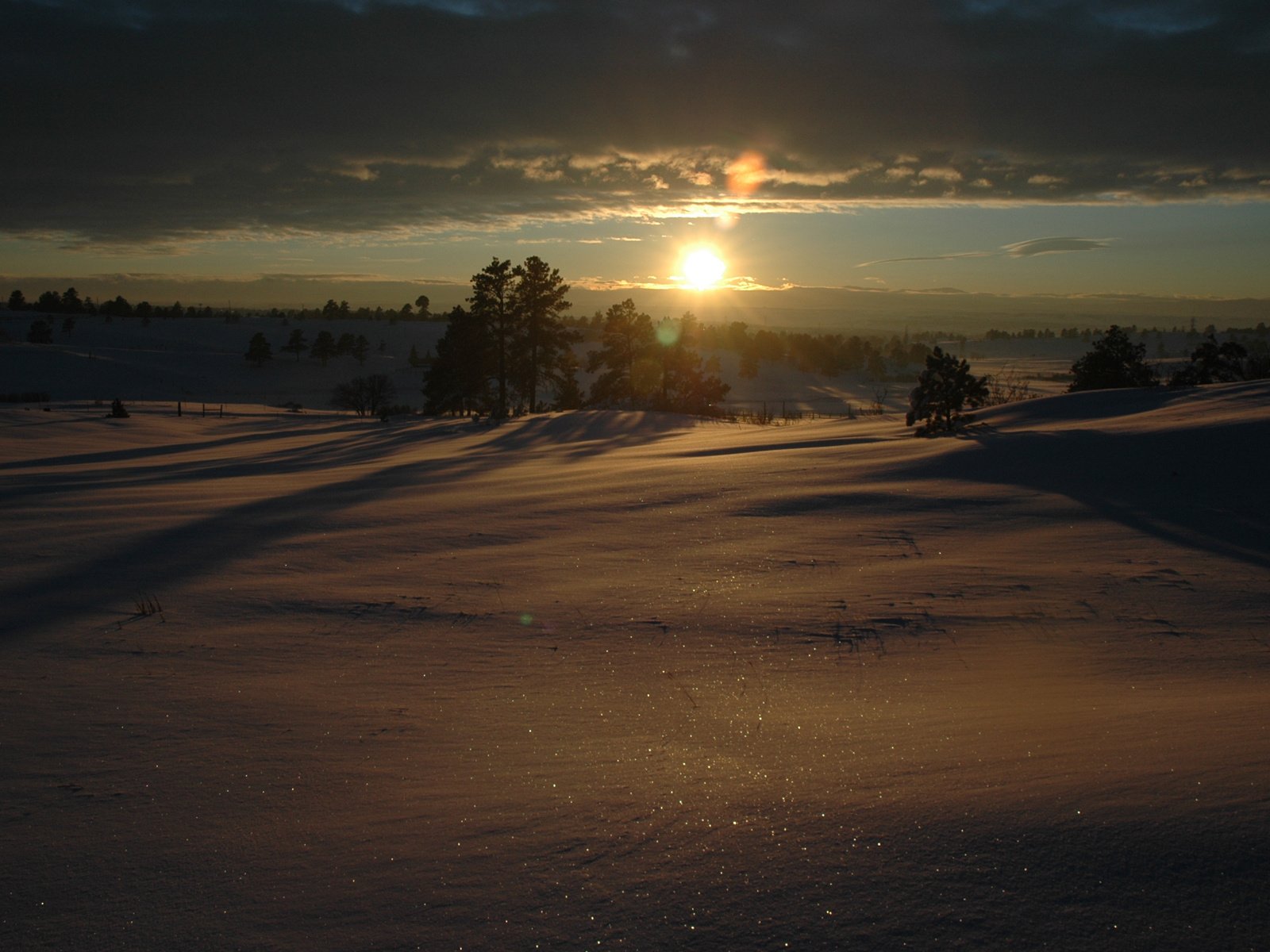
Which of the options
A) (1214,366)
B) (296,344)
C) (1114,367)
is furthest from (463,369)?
(296,344)

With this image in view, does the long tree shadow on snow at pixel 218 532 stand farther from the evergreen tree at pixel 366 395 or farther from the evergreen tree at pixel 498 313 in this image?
the evergreen tree at pixel 366 395

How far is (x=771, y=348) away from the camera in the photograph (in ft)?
262

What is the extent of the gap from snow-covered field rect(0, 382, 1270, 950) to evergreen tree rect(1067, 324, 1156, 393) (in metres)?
10.0

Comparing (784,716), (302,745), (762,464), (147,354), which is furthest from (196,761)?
(147,354)

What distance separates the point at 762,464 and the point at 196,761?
296 inches

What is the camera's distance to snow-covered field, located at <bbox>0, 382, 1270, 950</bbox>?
1977 millimetres

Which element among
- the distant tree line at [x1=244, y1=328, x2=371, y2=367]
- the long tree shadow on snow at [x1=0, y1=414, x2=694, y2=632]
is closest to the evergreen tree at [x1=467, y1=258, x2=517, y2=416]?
the long tree shadow on snow at [x1=0, y1=414, x2=694, y2=632]

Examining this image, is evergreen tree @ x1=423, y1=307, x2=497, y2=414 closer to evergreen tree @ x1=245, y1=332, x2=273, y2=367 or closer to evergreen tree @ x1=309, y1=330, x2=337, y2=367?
evergreen tree @ x1=245, y1=332, x2=273, y2=367

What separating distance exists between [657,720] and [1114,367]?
16796mm

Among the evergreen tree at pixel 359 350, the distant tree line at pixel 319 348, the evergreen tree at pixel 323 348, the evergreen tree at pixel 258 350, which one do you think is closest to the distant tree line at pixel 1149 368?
the distant tree line at pixel 319 348

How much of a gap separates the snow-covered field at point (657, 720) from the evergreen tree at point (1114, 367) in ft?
32.9

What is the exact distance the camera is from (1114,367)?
16891 millimetres

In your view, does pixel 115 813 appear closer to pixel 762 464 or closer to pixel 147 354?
pixel 762 464

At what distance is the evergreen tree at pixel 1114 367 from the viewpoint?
16734 millimetres
